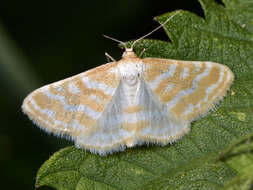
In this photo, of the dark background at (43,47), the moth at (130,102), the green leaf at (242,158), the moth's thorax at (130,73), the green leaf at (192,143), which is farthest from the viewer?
the dark background at (43,47)

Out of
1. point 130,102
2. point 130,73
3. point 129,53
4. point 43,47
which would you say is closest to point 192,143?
point 130,102

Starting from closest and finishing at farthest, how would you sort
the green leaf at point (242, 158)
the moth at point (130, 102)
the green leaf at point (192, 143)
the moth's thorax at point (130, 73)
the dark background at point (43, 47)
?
the green leaf at point (242, 158) → the green leaf at point (192, 143) → the moth at point (130, 102) → the moth's thorax at point (130, 73) → the dark background at point (43, 47)

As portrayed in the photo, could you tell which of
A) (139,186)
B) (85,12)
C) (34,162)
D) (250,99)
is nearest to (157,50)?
(250,99)

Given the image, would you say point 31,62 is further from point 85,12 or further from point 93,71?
point 93,71

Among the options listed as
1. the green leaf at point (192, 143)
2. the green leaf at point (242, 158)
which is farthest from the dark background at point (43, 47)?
the green leaf at point (242, 158)

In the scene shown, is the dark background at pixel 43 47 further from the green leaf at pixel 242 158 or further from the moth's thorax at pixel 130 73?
the green leaf at pixel 242 158

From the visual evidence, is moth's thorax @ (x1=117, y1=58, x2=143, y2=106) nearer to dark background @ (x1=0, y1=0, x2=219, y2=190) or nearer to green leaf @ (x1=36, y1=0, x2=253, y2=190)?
green leaf @ (x1=36, y1=0, x2=253, y2=190)
